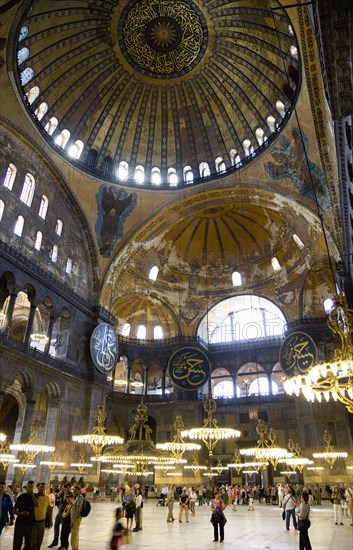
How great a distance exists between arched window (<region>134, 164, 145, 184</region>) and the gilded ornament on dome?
420cm

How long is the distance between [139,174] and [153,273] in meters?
5.46

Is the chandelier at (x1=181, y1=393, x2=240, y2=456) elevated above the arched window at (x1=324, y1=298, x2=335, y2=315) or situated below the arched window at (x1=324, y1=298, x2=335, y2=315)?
below

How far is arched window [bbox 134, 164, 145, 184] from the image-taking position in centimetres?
1954

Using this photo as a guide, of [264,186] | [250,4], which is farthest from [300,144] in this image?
[250,4]

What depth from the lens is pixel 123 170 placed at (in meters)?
19.5

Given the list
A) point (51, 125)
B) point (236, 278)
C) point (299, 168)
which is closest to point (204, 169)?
point (299, 168)

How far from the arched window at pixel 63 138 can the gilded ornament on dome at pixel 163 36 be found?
168 inches

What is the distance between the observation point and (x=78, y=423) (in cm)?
1612

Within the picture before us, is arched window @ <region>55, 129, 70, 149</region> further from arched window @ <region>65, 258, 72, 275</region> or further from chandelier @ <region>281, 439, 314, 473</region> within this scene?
chandelier @ <region>281, 439, 314, 473</region>

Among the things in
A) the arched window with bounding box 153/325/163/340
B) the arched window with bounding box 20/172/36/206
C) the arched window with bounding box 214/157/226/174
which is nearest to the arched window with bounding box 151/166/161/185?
the arched window with bounding box 214/157/226/174

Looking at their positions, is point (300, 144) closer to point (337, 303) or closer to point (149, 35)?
point (149, 35)

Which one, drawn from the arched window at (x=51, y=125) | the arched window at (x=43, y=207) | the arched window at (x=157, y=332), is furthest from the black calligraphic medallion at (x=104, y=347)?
the arched window at (x=51, y=125)

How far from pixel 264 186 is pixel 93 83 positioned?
8.83 m

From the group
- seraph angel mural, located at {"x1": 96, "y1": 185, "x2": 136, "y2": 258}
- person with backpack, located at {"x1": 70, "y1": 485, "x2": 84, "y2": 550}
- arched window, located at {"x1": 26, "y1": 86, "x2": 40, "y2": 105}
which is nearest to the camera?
person with backpack, located at {"x1": 70, "y1": 485, "x2": 84, "y2": 550}
